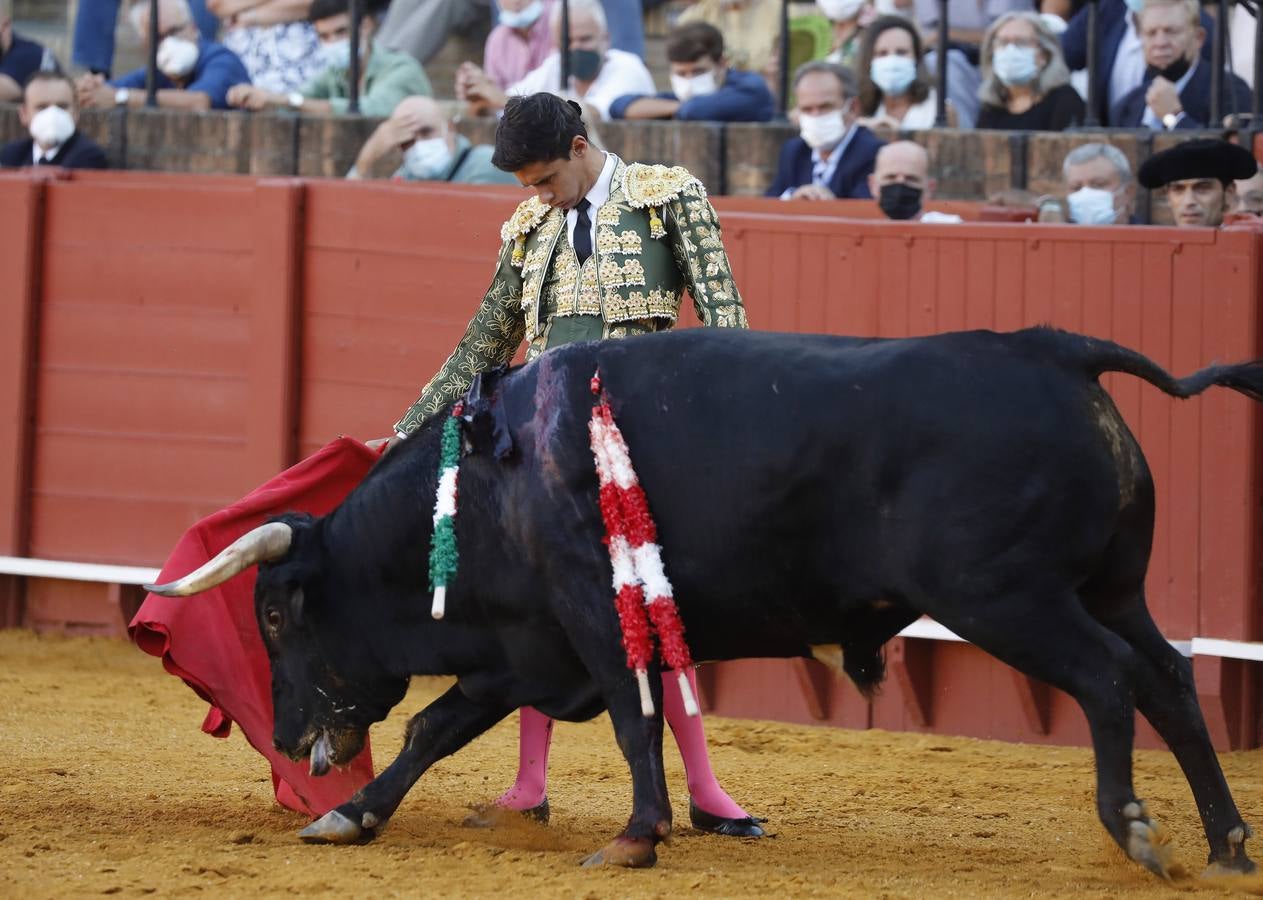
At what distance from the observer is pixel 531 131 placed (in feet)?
14.4

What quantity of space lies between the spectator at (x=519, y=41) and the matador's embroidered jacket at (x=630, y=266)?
509 centimetres

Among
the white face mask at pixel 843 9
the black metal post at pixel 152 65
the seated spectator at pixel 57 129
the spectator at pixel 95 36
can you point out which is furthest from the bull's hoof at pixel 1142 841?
the spectator at pixel 95 36

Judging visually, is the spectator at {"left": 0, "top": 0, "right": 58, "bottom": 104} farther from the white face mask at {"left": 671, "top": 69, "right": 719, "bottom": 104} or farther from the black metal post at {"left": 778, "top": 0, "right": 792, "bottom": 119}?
the black metal post at {"left": 778, "top": 0, "right": 792, "bottom": 119}

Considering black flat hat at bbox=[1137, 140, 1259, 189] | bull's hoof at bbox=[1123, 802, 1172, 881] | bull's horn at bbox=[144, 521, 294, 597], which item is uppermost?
black flat hat at bbox=[1137, 140, 1259, 189]

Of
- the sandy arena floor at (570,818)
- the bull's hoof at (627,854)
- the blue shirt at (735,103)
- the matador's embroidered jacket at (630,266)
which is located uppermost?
the blue shirt at (735,103)

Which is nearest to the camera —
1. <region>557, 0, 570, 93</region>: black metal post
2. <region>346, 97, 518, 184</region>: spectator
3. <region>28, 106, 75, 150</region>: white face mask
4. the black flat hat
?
the black flat hat

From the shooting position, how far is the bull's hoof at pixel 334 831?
4516 mm

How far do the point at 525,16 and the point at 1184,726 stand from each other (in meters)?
6.42

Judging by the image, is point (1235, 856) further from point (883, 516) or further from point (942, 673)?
point (942, 673)

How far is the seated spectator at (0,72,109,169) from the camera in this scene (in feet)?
30.5

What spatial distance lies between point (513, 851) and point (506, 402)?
97 centimetres

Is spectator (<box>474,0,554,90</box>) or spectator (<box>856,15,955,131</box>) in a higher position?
spectator (<box>474,0,554,90</box>)

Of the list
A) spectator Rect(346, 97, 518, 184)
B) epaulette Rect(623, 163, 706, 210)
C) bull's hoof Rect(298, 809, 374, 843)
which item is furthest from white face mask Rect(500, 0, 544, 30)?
bull's hoof Rect(298, 809, 374, 843)

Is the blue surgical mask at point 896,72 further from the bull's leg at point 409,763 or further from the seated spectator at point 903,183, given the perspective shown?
the bull's leg at point 409,763
